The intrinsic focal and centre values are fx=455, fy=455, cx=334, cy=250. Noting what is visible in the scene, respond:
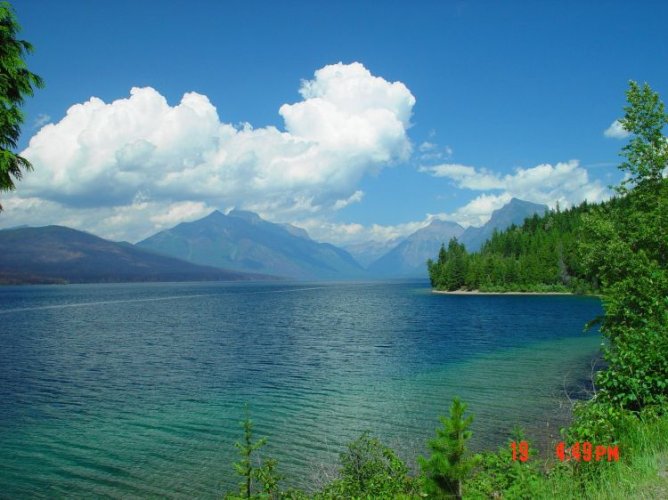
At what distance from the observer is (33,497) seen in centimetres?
2078

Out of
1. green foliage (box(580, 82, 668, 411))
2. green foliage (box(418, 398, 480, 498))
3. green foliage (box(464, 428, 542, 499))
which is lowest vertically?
green foliage (box(464, 428, 542, 499))

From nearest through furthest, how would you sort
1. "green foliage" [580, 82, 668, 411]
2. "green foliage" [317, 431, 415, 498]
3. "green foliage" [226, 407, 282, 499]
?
"green foliage" [226, 407, 282, 499] < "green foliage" [317, 431, 415, 498] < "green foliage" [580, 82, 668, 411]

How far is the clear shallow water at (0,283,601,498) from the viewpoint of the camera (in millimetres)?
23734

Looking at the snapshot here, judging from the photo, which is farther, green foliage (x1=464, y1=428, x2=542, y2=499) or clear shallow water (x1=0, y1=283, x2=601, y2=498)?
clear shallow water (x1=0, y1=283, x2=601, y2=498)

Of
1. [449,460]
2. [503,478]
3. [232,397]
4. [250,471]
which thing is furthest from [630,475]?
[232,397]

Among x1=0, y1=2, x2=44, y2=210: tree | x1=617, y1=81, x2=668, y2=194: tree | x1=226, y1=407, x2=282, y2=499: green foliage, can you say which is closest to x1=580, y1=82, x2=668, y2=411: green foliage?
x1=617, y1=81, x2=668, y2=194: tree

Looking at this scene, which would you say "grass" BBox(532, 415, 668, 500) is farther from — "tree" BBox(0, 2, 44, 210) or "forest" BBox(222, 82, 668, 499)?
"tree" BBox(0, 2, 44, 210)

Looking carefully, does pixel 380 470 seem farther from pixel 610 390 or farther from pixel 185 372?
pixel 185 372

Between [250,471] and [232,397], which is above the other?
[250,471]

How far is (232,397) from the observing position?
3753 centimetres

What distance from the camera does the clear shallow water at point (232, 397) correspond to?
23.7 meters

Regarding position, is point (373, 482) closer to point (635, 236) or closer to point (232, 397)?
point (635, 236)

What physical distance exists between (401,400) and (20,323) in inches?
4152
